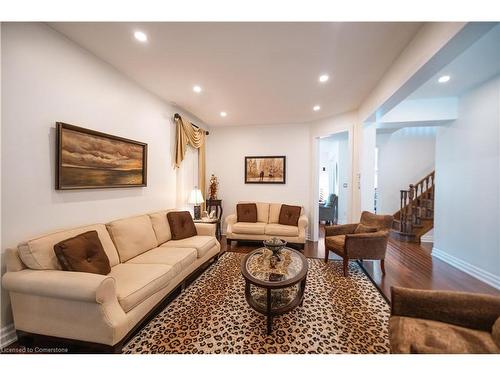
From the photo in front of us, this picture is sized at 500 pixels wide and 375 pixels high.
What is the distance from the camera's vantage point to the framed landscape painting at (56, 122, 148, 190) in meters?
1.90

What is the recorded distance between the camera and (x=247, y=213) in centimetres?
439

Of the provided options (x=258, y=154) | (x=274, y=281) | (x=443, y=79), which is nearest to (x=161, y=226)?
(x=274, y=281)

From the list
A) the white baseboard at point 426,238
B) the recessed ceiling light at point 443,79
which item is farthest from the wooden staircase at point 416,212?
the recessed ceiling light at point 443,79

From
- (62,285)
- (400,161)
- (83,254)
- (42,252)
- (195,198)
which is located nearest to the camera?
(62,285)

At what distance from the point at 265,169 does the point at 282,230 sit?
1.66 meters

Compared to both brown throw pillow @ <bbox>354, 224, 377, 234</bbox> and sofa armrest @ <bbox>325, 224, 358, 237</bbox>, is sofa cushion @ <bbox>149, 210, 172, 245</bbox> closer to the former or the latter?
sofa armrest @ <bbox>325, 224, 358, 237</bbox>

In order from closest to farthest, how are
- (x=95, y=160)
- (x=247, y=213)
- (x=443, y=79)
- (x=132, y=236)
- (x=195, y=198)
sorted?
(x=95, y=160)
(x=132, y=236)
(x=443, y=79)
(x=195, y=198)
(x=247, y=213)

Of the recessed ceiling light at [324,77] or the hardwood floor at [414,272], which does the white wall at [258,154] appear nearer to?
the hardwood floor at [414,272]

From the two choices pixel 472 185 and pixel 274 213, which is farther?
pixel 274 213

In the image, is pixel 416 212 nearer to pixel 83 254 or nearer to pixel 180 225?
pixel 180 225
